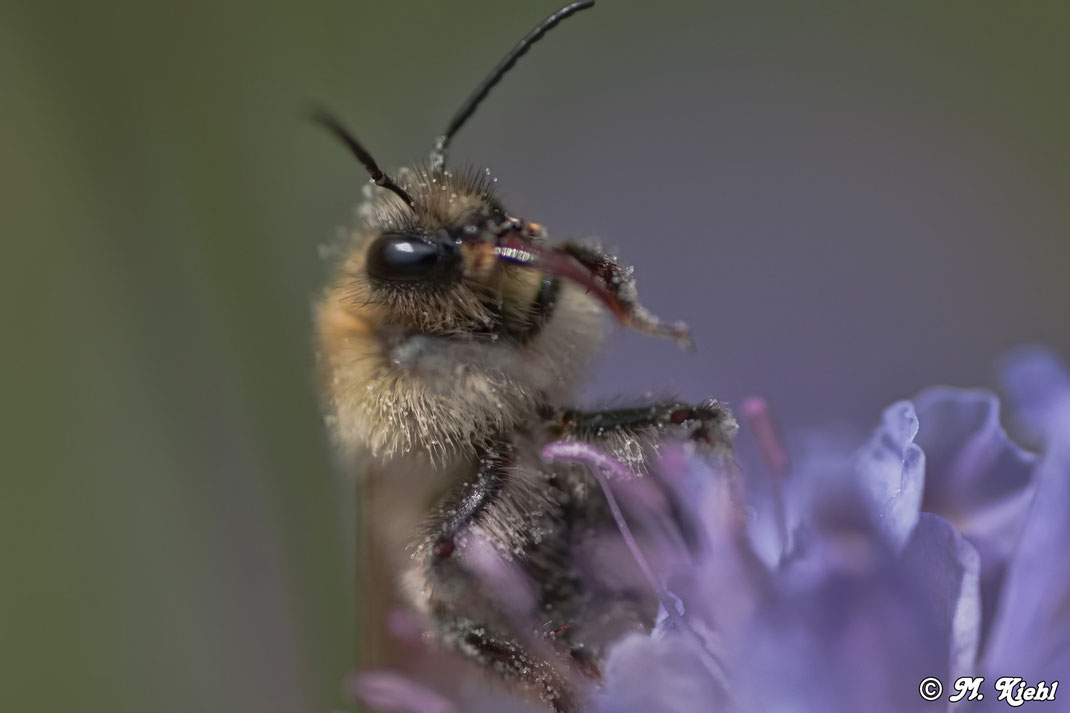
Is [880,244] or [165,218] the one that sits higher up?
[880,244]

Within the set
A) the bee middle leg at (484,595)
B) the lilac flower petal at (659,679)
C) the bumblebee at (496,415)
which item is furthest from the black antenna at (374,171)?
the lilac flower petal at (659,679)

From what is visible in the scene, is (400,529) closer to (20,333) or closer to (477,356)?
(477,356)

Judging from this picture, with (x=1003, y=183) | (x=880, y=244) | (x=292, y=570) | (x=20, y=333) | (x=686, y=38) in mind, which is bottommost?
(x=292, y=570)

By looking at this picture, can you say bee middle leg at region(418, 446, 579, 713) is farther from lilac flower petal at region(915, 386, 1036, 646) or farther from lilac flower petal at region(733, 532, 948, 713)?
lilac flower petal at region(915, 386, 1036, 646)

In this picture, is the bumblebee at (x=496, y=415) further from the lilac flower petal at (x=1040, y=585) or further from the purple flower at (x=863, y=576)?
the lilac flower petal at (x=1040, y=585)

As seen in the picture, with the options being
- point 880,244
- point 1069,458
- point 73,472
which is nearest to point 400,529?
point 1069,458

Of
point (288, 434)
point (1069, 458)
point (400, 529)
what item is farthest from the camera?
point (288, 434)

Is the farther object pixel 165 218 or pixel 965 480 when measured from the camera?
pixel 165 218

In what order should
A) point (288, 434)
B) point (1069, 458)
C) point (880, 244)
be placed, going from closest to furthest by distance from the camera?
point (1069, 458)
point (288, 434)
point (880, 244)
